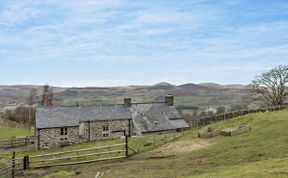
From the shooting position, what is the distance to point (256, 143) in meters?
28.3

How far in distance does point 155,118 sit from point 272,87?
20.0 m

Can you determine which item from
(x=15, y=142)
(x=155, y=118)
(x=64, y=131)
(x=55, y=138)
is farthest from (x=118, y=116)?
(x=15, y=142)

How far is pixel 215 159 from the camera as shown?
2542cm

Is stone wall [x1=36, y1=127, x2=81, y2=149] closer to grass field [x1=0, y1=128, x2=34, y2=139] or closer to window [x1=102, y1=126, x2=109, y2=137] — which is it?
window [x1=102, y1=126, x2=109, y2=137]

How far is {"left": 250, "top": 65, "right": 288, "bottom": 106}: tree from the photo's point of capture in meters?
54.1

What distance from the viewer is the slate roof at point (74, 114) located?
52812 mm

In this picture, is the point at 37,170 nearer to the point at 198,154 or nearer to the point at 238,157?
the point at 198,154

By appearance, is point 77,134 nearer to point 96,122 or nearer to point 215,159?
point 96,122

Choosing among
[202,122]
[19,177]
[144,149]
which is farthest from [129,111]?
[19,177]

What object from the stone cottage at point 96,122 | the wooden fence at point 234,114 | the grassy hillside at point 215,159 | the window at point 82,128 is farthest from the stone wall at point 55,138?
the grassy hillside at point 215,159

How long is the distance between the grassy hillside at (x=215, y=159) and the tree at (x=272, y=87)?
62.7ft

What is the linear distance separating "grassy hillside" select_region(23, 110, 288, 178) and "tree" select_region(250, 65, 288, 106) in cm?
1911

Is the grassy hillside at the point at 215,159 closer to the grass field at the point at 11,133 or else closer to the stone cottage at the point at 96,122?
the stone cottage at the point at 96,122

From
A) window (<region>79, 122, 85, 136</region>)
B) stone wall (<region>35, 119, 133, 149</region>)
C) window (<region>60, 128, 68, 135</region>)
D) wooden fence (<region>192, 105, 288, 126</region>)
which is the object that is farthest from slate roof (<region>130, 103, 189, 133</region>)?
window (<region>60, 128, 68, 135</region>)
